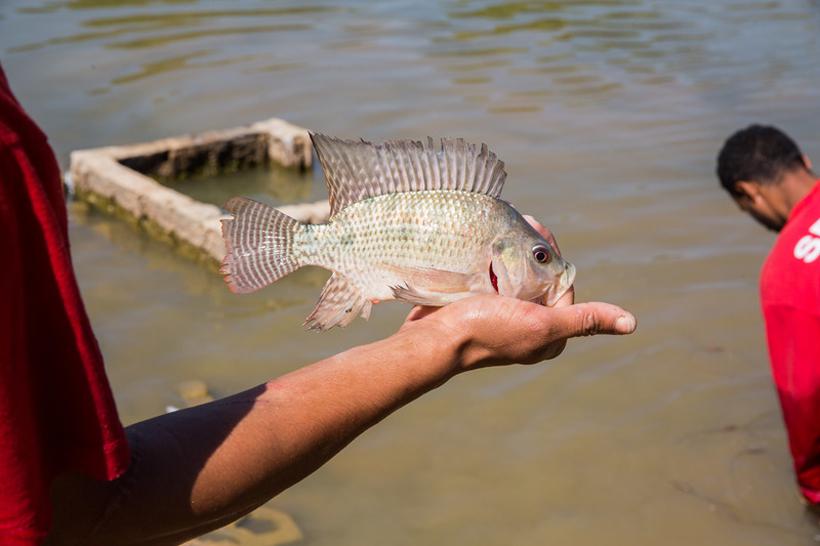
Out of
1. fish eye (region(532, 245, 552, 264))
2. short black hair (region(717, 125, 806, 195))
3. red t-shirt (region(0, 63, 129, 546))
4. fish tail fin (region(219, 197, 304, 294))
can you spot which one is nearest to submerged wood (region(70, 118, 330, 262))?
short black hair (region(717, 125, 806, 195))

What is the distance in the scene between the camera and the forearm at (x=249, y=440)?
1.82m

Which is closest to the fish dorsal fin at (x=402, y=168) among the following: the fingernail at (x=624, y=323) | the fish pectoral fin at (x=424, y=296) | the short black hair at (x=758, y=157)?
the fish pectoral fin at (x=424, y=296)

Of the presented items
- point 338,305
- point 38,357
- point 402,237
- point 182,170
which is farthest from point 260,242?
point 182,170

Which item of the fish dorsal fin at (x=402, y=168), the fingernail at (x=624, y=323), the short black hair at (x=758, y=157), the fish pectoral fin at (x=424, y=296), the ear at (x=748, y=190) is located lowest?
the ear at (x=748, y=190)

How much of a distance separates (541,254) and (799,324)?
1.98 m

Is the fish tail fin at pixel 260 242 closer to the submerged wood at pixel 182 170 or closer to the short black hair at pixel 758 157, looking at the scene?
the short black hair at pixel 758 157

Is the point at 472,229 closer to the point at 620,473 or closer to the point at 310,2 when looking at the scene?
the point at 620,473

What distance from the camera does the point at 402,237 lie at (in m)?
2.53

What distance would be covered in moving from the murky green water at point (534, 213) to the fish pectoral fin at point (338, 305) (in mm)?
1949

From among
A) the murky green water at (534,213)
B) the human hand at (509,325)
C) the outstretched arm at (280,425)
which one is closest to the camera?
the outstretched arm at (280,425)

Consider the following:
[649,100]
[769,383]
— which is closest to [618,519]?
[769,383]

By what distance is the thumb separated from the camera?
2.41 metres

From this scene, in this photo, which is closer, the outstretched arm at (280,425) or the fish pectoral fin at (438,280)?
the outstretched arm at (280,425)

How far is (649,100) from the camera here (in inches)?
389
